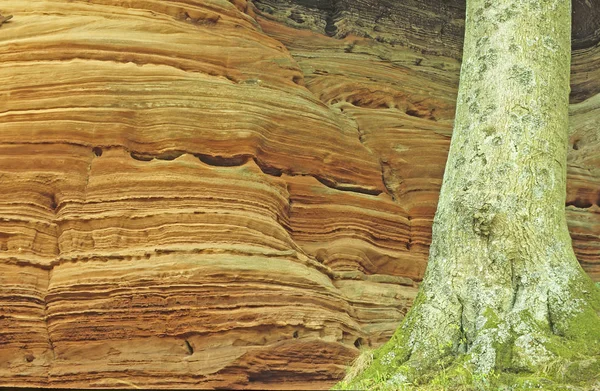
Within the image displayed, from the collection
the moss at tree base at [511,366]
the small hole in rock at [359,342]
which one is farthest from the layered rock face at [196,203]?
the moss at tree base at [511,366]

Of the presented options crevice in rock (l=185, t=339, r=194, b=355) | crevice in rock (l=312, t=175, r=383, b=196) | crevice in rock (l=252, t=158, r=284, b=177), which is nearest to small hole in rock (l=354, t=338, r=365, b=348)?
crevice in rock (l=185, t=339, r=194, b=355)

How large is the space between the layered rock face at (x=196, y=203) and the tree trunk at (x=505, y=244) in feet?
8.71

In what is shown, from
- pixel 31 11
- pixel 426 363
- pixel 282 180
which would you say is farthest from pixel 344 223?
pixel 31 11

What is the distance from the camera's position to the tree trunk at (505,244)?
6262mm

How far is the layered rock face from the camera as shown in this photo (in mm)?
9094

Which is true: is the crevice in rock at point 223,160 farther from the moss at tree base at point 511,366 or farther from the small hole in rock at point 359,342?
the moss at tree base at point 511,366

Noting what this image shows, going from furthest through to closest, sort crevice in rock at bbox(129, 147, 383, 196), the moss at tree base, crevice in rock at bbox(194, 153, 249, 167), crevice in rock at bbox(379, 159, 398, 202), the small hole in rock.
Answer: crevice in rock at bbox(379, 159, 398, 202)
crevice in rock at bbox(194, 153, 249, 167)
crevice in rock at bbox(129, 147, 383, 196)
the small hole in rock
the moss at tree base

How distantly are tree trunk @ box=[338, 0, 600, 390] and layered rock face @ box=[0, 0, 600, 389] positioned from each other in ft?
8.71

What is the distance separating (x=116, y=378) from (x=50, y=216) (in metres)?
2.31

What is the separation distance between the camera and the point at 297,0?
45.6 feet

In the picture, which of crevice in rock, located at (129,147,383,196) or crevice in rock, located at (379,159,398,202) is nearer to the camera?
crevice in rock, located at (129,147,383,196)

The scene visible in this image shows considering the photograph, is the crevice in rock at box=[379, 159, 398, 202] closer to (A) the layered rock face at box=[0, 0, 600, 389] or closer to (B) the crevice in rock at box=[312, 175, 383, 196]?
(A) the layered rock face at box=[0, 0, 600, 389]

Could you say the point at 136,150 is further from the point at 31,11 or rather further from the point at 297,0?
the point at 297,0

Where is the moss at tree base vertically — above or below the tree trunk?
below
